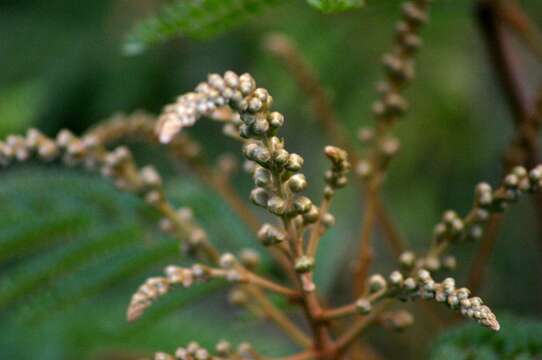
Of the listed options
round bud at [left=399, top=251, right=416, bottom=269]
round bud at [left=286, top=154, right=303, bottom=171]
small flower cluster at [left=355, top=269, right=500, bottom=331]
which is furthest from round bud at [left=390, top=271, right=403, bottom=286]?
round bud at [left=286, top=154, right=303, bottom=171]

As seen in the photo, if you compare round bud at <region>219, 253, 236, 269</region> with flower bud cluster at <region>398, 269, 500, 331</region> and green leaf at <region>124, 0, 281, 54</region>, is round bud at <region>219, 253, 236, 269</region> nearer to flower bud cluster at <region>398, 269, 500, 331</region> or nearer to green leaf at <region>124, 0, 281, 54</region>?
flower bud cluster at <region>398, 269, 500, 331</region>

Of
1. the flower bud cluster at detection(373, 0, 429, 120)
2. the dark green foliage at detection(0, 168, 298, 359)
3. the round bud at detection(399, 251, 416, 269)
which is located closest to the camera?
the round bud at detection(399, 251, 416, 269)

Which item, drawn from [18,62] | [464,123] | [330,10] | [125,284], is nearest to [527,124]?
[330,10]

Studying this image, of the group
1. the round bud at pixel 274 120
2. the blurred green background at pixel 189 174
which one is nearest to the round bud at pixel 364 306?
the round bud at pixel 274 120

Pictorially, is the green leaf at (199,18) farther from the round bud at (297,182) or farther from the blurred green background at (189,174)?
the blurred green background at (189,174)

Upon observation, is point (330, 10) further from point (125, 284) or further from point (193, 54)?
point (193, 54)

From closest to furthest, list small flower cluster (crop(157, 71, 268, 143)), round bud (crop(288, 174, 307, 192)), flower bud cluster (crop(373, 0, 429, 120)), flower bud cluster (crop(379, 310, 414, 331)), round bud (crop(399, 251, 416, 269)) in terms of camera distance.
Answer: small flower cluster (crop(157, 71, 268, 143)), round bud (crop(288, 174, 307, 192)), round bud (crop(399, 251, 416, 269)), flower bud cluster (crop(379, 310, 414, 331)), flower bud cluster (crop(373, 0, 429, 120))
